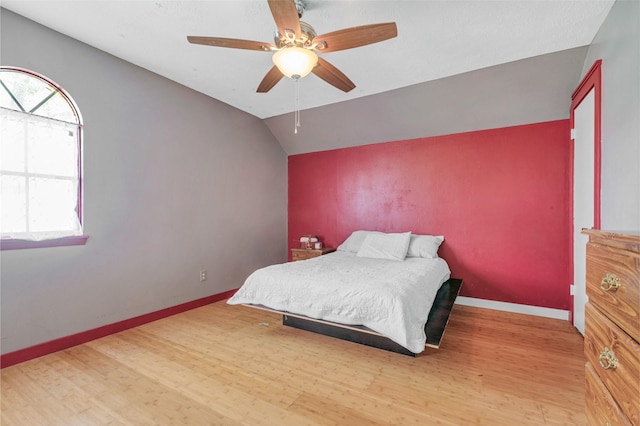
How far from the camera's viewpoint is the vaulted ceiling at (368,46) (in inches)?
80.7

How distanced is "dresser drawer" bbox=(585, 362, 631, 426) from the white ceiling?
2.25 m

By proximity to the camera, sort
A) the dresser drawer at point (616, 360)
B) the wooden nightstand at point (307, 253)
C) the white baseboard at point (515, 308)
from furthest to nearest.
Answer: the wooden nightstand at point (307, 253), the white baseboard at point (515, 308), the dresser drawer at point (616, 360)

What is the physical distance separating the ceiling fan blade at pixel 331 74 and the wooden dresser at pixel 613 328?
1837 mm

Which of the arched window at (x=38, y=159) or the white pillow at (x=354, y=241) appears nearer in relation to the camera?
the arched window at (x=38, y=159)

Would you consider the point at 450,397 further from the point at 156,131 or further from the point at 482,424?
the point at 156,131

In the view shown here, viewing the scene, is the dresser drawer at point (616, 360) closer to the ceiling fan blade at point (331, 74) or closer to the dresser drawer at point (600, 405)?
the dresser drawer at point (600, 405)

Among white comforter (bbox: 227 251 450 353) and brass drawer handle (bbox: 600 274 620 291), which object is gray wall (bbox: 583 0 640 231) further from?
→ white comforter (bbox: 227 251 450 353)

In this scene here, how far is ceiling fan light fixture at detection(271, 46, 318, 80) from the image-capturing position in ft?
6.04

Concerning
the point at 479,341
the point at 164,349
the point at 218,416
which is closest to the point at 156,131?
the point at 164,349

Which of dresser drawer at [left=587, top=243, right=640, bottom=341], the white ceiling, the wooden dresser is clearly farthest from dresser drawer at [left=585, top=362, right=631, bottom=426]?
the white ceiling

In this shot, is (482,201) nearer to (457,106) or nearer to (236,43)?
(457,106)

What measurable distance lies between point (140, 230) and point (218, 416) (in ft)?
6.97

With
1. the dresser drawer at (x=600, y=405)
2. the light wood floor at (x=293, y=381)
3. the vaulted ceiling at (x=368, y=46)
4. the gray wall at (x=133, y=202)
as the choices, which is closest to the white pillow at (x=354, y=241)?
the gray wall at (x=133, y=202)

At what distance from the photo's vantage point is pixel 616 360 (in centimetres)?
77
